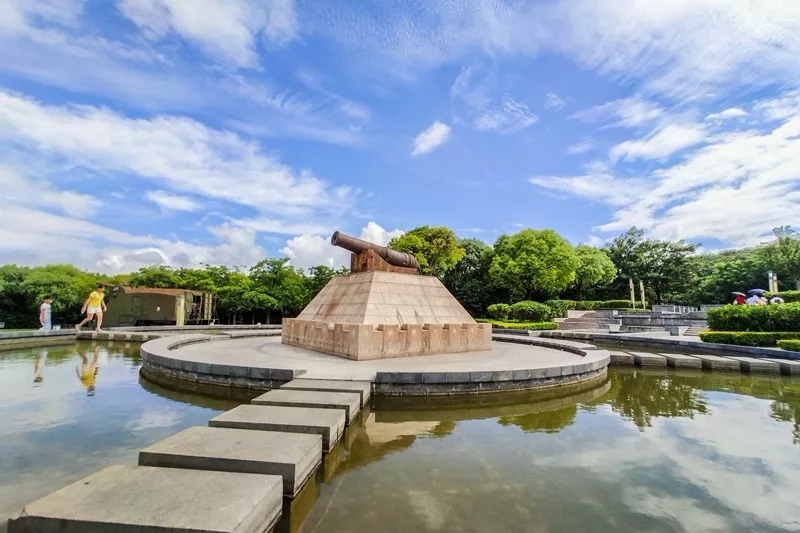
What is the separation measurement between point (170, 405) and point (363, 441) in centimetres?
373

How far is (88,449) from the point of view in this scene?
4492 millimetres

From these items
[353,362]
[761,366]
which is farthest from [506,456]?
[761,366]

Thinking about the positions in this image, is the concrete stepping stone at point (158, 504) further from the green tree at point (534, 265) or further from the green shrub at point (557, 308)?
the green tree at point (534, 265)

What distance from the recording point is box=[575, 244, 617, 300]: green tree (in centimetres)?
3912

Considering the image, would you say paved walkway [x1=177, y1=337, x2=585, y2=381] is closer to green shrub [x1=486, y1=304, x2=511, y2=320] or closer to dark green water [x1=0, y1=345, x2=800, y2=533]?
dark green water [x1=0, y1=345, x2=800, y2=533]

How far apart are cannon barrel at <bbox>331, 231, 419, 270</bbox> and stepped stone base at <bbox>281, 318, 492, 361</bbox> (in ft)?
9.42

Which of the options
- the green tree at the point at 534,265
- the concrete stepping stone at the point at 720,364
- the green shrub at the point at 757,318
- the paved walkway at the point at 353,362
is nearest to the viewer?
the paved walkway at the point at 353,362

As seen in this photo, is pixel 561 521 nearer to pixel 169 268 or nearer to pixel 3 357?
pixel 3 357

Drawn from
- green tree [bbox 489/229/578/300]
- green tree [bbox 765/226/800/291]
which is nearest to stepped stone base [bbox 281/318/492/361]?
green tree [bbox 489/229/578/300]

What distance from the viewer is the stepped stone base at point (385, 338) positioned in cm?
967

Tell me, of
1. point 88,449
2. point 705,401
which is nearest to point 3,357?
point 88,449

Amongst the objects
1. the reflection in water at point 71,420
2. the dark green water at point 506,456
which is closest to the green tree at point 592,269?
the dark green water at point 506,456

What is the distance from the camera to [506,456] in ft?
15.0

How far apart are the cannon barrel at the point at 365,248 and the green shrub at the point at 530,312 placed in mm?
14938
